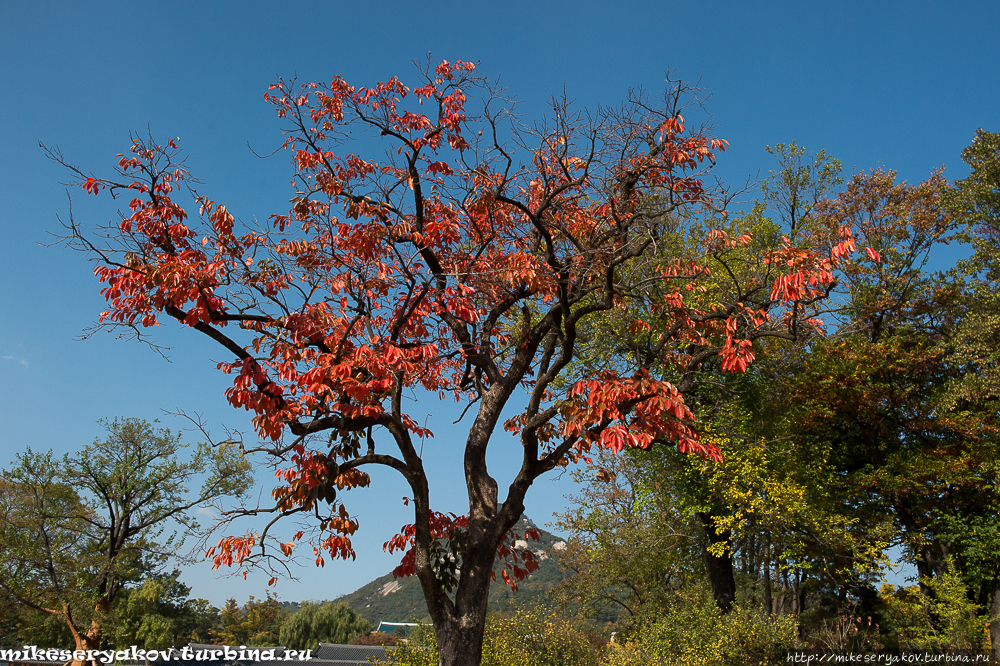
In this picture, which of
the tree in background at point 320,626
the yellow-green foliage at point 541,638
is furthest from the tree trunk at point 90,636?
the tree in background at point 320,626

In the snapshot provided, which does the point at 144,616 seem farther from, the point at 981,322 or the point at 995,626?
the point at 981,322

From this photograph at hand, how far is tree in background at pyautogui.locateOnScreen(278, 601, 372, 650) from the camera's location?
49250mm

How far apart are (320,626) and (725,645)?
4861cm

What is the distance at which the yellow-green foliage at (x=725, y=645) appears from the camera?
11922 millimetres

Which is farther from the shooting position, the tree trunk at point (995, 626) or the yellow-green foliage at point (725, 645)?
the tree trunk at point (995, 626)

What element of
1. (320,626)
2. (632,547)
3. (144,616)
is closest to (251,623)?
(320,626)

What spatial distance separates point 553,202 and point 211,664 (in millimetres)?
42574

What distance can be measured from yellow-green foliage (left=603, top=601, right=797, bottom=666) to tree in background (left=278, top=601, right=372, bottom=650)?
4291cm

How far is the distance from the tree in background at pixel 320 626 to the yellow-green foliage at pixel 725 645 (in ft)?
141

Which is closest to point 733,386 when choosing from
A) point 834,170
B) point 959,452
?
point 959,452

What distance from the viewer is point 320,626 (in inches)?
2034

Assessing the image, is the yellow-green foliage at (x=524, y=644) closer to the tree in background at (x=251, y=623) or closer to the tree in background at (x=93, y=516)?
the tree in background at (x=93, y=516)

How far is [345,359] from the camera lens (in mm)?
5664

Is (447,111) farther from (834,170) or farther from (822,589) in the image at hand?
(822,589)
